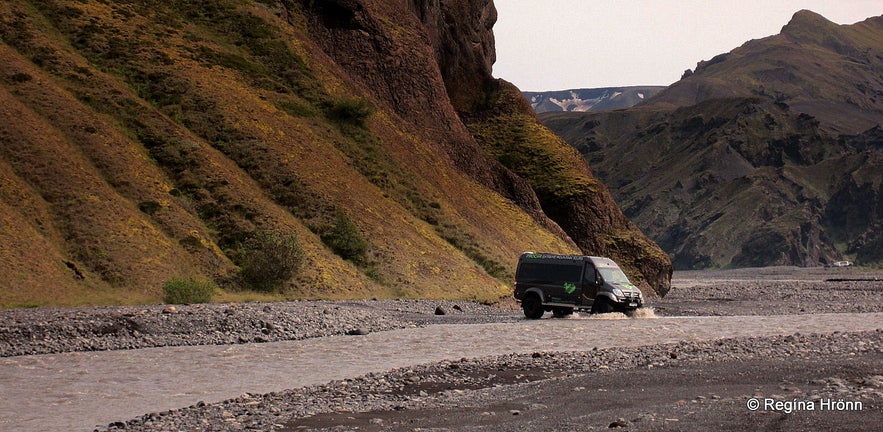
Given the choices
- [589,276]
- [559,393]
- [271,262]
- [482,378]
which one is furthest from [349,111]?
[559,393]

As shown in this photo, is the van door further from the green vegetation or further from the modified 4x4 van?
the green vegetation

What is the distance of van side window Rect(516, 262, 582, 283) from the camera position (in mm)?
41594

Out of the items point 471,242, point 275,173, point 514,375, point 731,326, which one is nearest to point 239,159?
point 275,173

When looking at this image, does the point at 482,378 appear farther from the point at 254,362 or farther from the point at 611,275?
the point at 611,275

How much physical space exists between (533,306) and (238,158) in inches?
1146

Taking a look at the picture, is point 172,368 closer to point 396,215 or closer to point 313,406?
point 313,406

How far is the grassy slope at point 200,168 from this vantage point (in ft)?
161

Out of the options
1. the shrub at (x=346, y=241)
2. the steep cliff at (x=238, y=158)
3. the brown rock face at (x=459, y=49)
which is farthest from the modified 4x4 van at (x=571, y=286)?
the brown rock face at (x=459, y=49)

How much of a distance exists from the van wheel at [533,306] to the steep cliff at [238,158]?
581 inches

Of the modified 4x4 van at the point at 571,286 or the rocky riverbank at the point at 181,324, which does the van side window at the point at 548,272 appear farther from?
the rocky riverbank at the point at 181,324

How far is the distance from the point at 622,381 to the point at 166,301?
3060 cm

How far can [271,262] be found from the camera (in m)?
51.8

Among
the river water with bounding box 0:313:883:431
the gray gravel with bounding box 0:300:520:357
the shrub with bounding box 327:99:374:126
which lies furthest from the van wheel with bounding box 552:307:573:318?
the shrub with bounding box 327:99:374:126

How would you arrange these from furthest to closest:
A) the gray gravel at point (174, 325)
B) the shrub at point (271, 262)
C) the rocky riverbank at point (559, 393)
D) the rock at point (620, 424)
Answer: the shrub at point (271, 262)
the gray gravel at point (174, 325)
the rocky riverbank at point (559, 393)
the rock at point (620, 424)
